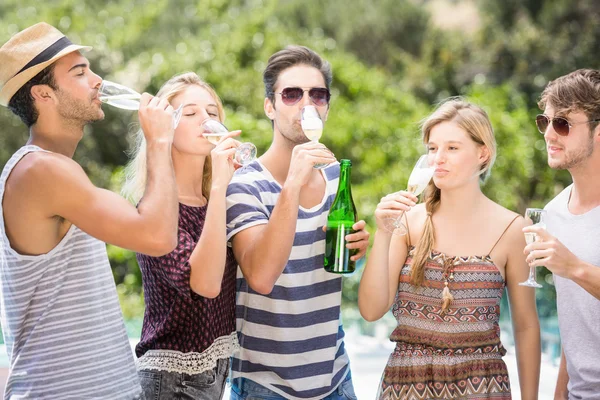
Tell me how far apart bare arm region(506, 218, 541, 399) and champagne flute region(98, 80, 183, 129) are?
4.45ft

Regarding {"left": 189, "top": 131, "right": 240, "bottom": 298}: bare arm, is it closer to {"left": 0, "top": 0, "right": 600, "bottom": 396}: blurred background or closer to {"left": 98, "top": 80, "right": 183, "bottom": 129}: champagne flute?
{"left": 98, "top": 80, "right": 183, "bottom": 129}: champagne flute

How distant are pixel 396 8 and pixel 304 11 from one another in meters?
2.25

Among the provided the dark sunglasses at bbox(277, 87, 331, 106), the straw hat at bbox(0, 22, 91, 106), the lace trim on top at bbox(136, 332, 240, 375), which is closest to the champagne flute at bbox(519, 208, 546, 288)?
the dark sunglasses at bbox(277, 87, 331, 106)

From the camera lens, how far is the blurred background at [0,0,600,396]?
29.2 feet

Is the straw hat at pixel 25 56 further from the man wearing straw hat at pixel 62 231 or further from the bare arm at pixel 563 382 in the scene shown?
the bare arm at pixel 563 382

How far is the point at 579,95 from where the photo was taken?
2926 millimetres

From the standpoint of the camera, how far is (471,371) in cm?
279

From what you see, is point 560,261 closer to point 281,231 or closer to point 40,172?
point 281,231

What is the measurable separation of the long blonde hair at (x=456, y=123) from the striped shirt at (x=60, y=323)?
1159 millimetres

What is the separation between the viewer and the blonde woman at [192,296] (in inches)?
97.7

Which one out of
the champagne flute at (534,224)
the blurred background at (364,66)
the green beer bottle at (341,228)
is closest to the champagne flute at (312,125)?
the green beer bottle at (341,228)

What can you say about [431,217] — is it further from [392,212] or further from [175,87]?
[175,87]

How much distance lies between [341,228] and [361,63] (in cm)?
1106

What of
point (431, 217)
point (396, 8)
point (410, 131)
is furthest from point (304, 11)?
point (431, 217)
